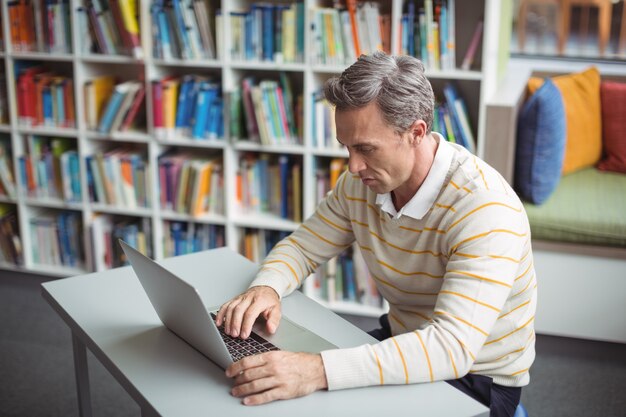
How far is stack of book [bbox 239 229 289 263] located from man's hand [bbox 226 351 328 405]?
205cm

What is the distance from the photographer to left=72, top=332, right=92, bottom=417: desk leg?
190 centimetres

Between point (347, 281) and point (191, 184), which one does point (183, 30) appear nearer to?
point (191, 184)

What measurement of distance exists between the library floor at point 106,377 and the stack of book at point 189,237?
1.97 feet

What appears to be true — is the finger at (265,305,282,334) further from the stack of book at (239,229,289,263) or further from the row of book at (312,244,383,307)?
the stack of book at (239,229,289,263)

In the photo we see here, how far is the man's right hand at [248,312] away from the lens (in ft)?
4.89

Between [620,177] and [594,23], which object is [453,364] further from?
[594,23]

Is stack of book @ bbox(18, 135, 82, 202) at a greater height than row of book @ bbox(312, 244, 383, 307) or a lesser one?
greater

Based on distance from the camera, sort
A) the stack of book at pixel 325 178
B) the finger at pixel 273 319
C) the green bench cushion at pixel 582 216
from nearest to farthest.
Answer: the finger at pixel 273 319 < the green bench cushion at pixel 582 216 < the stack of book at pixel 325 178

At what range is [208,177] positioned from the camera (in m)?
3.31

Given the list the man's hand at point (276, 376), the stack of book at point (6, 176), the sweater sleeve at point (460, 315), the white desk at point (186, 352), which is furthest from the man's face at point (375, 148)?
the stack of book at point (6, 176)

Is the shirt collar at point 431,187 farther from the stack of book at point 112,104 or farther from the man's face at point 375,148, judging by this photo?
the stack of book at point 112,104

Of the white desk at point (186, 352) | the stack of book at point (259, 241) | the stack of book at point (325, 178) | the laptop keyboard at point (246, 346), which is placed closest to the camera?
the white desk at point (186, 352)

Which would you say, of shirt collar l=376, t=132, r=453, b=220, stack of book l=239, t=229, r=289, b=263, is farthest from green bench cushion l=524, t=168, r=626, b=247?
shirt collar l=376, t=132, r=453, b=220

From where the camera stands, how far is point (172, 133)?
129 inches
